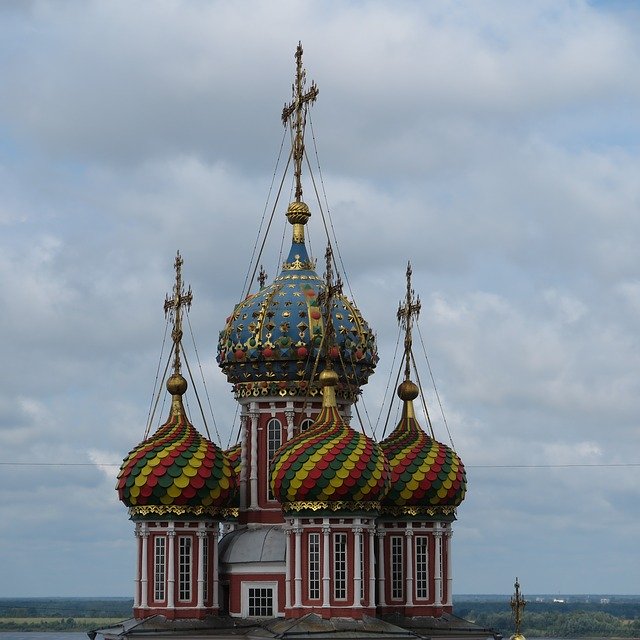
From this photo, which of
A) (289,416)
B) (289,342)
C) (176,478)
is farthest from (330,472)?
(289,342)

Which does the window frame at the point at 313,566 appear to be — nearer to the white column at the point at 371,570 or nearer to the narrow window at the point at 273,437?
the white column at the point at 371,570

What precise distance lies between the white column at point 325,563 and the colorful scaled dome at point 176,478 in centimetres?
366

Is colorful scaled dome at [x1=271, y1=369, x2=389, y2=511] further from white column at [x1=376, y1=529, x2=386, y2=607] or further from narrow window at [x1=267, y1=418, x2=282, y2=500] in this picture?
narrow window at [x1=267, y1=418, x2=282, y2=500]

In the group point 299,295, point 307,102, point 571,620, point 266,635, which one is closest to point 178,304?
point 299,295

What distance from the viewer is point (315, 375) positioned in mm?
44812

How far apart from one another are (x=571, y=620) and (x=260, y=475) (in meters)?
139

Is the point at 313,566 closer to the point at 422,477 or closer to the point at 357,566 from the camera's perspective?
the point at 357,566

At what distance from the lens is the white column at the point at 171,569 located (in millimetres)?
42781

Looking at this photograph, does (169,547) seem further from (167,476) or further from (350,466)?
(350,466)

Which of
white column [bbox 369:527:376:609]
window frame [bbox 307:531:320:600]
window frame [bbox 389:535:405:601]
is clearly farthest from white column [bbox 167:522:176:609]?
window frame [bbox 389:535:405:601]

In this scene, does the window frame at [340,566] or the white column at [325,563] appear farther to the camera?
the window frame at [340,566]

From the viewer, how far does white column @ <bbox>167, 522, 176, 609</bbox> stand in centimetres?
4278

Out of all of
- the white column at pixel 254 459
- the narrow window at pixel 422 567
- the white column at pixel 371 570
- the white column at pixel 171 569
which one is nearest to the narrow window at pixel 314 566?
the white column at pixel 371 570

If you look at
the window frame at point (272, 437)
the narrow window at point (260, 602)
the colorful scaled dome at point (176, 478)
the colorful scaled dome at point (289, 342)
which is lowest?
the narrow window at point (260, 602)
